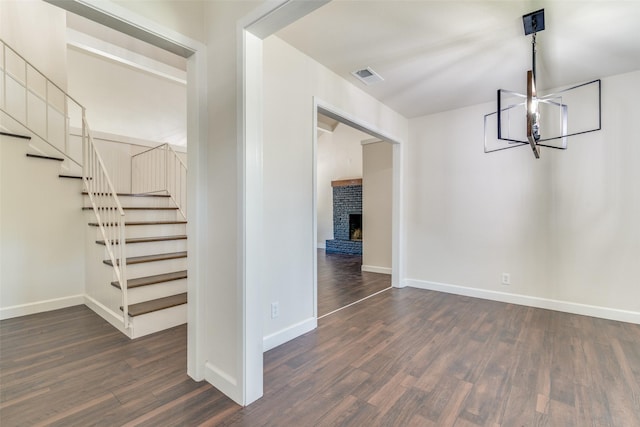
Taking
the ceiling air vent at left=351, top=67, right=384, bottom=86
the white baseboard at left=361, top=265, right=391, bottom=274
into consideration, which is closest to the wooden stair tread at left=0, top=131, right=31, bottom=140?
the ceiling air vent at left=351, top=67, right=384, bottom=86

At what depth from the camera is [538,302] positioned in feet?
11.2

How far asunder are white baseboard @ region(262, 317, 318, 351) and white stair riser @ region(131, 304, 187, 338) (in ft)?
3.42

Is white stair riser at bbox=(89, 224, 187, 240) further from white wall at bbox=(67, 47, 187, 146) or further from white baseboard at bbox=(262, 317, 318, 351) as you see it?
white wall at bbox=(67, 47, 187, 146)

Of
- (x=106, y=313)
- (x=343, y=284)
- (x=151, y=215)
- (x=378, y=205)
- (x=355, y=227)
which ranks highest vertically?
(x=378, y=205)

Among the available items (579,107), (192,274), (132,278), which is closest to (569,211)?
(579,107)

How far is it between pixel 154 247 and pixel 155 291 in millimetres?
648

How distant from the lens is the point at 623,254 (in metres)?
2.99

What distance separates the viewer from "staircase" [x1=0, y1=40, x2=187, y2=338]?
8.77 ft

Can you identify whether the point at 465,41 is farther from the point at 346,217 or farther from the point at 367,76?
the point at 346,217

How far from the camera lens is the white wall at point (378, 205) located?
523 cm

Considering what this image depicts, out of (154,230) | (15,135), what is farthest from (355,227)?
(15,135)

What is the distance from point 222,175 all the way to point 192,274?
27.3 inches

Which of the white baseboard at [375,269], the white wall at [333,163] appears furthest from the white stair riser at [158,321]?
the white wall at [333,163]

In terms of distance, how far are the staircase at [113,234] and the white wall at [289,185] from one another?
1.08 metres
